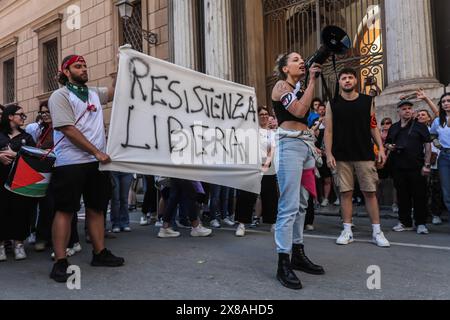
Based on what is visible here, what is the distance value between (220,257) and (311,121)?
156 inches

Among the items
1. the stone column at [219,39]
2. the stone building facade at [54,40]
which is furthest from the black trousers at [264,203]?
the stone building facade at [54,40]

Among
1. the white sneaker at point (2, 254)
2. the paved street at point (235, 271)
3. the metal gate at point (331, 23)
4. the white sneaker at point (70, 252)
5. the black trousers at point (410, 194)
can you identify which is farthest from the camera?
the metal gate at point (331, 23)

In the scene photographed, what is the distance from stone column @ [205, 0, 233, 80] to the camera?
11461 millimetres

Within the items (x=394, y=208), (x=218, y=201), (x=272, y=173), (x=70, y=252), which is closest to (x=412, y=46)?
(x=394, y=208)

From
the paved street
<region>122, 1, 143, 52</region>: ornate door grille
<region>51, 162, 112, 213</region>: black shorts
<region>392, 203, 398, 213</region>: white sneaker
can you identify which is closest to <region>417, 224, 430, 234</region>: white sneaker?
the paved street

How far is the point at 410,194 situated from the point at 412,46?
3203 mm

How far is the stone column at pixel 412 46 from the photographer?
7.98 meters

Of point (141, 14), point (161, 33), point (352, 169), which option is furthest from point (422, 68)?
point (141, 14)

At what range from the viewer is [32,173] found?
4.07m

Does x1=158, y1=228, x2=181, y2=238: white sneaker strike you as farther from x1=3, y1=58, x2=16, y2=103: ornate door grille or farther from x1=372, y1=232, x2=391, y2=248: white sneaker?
x1=3, y1=58, x2=16, y2=103: ornate door grille

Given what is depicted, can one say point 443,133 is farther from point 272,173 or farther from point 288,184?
point 288,184

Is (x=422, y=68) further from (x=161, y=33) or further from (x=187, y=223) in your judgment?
(x=161, y=33)

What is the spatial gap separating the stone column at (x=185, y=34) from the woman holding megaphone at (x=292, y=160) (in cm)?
883

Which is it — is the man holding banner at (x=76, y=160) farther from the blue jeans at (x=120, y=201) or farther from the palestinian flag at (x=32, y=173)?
the blue jeans at (x=120, y=201)
